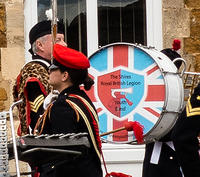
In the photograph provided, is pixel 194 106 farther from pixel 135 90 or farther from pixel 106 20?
pixel 106 20

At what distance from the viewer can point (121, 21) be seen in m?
9.41

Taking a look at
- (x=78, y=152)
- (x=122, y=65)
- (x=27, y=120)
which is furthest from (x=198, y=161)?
(x=122, y=65)

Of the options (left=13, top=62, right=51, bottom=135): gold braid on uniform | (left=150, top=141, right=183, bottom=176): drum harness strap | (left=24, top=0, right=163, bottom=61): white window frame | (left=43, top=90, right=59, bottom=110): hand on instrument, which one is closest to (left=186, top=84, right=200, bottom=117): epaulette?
(left=43, top=90, right=59, bottom=110): hand on instrument

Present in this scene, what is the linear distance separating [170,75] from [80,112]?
4.71 feet

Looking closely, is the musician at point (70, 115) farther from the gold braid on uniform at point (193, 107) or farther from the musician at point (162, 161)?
the musician at point (162, 161)

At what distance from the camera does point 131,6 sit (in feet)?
31.0

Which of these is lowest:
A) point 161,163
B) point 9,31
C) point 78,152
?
point 161,163

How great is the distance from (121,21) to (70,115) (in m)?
4.08

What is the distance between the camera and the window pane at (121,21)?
30.9ft

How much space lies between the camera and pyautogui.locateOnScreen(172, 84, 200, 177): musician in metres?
4.63

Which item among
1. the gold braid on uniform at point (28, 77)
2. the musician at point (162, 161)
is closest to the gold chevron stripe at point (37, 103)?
the gold braid on uniform at point (28, 77)

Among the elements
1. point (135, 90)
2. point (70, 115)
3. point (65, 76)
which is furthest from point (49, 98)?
point (135, 90)

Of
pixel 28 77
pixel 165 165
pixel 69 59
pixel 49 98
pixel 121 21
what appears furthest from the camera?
pixel 121 21

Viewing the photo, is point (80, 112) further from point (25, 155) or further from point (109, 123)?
point (109, 123)
